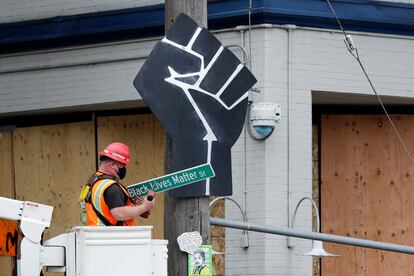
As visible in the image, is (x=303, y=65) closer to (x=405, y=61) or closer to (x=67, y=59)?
(x=405, y=61)

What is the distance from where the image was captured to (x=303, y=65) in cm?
1398

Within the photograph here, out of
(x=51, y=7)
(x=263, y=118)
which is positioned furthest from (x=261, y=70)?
(x=51, y=7)

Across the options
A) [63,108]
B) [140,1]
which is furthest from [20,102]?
[140,1]

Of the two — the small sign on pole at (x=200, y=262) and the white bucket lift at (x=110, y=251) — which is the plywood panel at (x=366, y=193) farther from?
the white bucket lift at (x=110, y=251)

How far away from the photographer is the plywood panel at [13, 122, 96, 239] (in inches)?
618

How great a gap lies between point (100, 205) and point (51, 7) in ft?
19.4

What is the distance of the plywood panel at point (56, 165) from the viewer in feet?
51.5

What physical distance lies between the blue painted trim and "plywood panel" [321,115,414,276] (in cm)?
144

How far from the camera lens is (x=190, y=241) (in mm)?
9742

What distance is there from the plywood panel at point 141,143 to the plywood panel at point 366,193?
1.96 metres

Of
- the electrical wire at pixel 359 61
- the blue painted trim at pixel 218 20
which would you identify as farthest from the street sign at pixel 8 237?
the blue painted trim at pixel 218 20

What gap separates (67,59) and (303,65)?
3.03m

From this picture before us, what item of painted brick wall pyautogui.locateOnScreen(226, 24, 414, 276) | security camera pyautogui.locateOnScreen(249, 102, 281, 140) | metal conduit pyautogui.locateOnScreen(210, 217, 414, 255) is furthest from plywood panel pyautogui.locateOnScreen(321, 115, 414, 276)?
metal conduit pyautogui.locateOnScreen(210, 217, 414, 255)

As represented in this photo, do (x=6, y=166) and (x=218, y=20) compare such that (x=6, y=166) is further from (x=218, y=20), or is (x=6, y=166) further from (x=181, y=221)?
(x=181, y=221)
